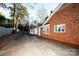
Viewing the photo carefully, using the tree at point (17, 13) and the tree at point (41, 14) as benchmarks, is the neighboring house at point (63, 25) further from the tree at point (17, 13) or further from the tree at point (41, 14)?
the tree at point (17, 13)

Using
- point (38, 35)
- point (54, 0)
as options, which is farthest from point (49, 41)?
point (54, 0)

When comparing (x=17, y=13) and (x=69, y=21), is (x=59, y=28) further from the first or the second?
(x=17, y=13)

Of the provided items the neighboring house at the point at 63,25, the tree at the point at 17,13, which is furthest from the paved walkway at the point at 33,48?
the tree at the point at 17,13

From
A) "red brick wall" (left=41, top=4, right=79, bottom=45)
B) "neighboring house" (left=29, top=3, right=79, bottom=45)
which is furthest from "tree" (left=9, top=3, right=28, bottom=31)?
"red brick wall" (left=41, top=4, right=79, bottom=45)

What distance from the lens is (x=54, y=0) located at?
2.88 meters

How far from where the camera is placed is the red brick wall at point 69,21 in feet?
9.24

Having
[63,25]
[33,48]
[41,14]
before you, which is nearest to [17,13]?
[41,14]

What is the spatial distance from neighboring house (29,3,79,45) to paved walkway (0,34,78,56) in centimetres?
10

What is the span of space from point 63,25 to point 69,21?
10cm

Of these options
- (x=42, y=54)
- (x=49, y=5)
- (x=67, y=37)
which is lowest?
(x=42, y=54)

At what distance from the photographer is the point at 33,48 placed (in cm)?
289

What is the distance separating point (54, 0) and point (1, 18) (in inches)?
30.5

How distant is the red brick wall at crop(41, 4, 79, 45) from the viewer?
2.82 m

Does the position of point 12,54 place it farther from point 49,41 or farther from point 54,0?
point 54,0
